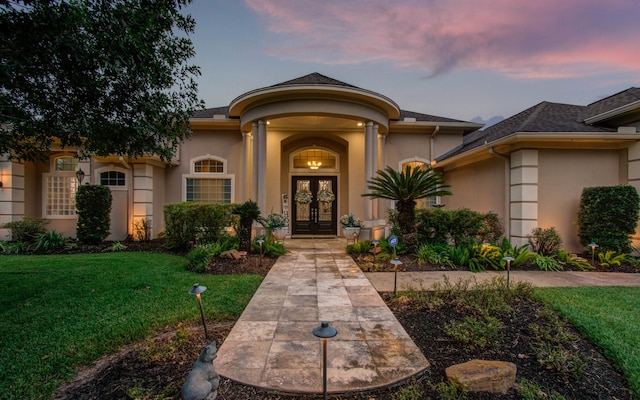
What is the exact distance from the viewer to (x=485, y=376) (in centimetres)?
225

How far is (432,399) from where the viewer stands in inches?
84.0

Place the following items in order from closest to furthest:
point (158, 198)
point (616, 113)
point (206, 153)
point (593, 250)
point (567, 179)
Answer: point (593, 250) < point (616, 113) < point (567, 179) < point (158, 198) < point (206, 153)

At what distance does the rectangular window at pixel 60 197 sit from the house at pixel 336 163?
0.11 ft

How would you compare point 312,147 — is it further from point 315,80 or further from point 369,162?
point 369,162

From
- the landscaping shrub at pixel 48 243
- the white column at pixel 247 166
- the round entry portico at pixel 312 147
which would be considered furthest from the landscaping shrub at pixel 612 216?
the landscaping shrub at pixel 48 243

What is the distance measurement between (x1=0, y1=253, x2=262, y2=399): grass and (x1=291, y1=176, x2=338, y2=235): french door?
5.40 meters

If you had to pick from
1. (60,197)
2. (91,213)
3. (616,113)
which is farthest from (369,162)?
(60,197)

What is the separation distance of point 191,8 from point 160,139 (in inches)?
78.5

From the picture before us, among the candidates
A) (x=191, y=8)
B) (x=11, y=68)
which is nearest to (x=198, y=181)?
(x=191, y=8)

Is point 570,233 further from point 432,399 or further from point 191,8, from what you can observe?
point 191,8

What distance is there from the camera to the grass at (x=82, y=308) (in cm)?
263

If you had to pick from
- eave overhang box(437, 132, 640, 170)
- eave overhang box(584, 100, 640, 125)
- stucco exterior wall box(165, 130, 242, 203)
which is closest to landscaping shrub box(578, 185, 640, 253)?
eave overhang box(437, 132, 640, 170)

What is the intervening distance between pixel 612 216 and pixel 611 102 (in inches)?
164

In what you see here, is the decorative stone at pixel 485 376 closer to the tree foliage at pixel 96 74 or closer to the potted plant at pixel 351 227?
the tree foliage at pixel 96 74
